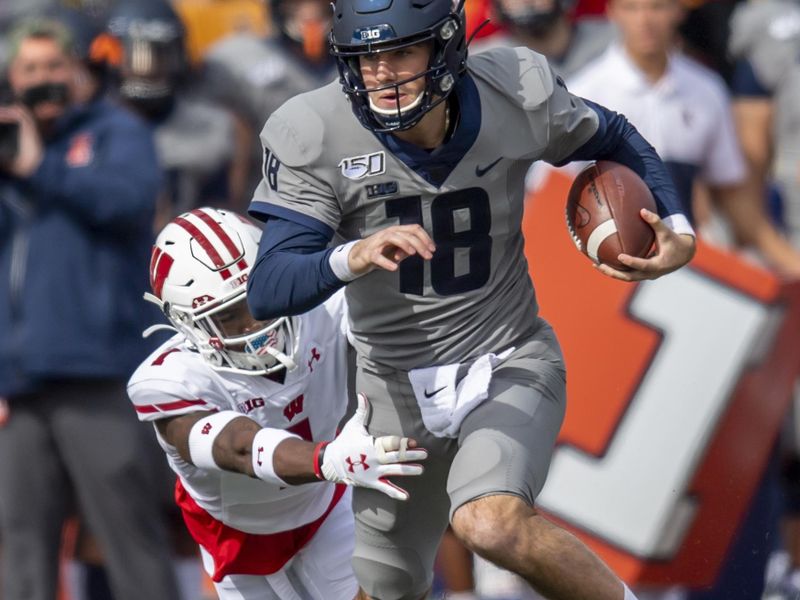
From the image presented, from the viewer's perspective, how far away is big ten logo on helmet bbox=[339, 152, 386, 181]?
14.7 ft

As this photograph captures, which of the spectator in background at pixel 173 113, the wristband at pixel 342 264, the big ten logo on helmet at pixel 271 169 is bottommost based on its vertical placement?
the spectator in background at pixel 173 113

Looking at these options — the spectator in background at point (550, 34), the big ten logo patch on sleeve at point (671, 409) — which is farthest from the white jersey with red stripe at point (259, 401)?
the spectator in background at point (550, 34)

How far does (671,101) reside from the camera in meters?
6.98

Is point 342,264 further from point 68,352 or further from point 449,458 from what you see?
point 68,352

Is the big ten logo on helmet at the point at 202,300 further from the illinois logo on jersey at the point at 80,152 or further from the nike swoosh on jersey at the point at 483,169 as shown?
the illinois logo on jersey at the point at 80,152

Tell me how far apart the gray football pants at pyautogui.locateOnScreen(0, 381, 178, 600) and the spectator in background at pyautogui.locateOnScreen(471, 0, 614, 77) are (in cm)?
206

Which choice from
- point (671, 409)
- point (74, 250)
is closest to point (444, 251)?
point (74, 250)

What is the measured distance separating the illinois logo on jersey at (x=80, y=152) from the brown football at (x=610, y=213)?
2035mm

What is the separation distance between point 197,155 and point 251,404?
9.66 ft

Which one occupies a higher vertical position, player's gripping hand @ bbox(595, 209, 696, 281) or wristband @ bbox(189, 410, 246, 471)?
player's gripping hand @ bbox(595, 209, 696, 281)

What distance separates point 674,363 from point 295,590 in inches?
81.4

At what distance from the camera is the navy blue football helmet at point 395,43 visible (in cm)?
443

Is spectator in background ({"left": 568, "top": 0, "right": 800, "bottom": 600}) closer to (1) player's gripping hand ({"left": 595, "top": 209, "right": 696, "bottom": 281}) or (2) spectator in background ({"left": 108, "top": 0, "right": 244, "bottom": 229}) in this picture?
(2) spectator in background ({"left": 108, "top": 0, "right": 244, "bottom": 229})

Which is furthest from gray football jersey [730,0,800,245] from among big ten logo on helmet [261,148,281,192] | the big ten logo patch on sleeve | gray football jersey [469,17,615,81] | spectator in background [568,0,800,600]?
big ten logo on helmet [261,148,281,192]
